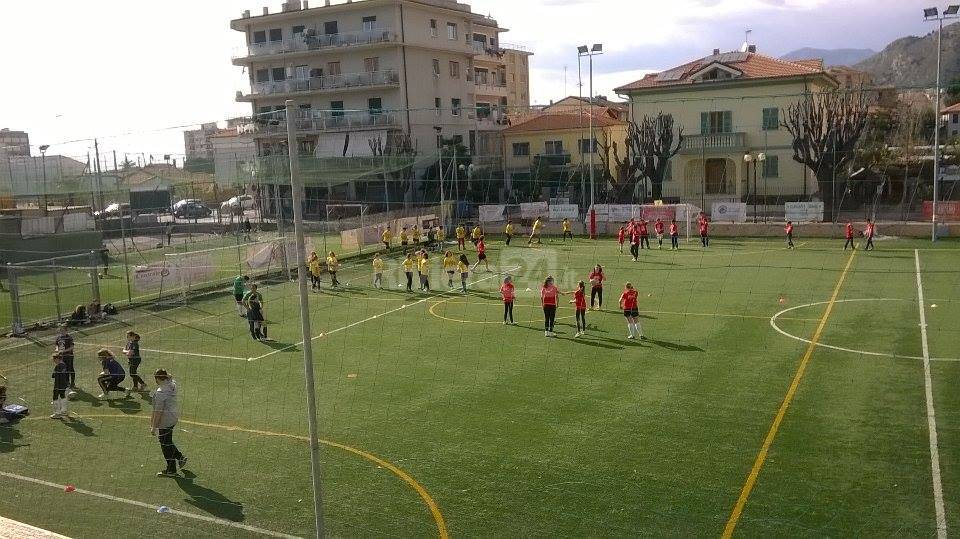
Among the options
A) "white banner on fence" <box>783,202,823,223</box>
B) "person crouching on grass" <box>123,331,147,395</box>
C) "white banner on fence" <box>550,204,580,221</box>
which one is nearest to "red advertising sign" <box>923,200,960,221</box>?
"white banner on fence" <box>783,202,823,223</box>

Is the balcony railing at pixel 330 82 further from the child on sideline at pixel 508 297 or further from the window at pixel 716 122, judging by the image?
the child on sideline at pixel 508 297

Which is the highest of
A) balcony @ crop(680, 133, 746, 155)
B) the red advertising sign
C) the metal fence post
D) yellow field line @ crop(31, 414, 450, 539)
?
balcony @ crop(680, 133, 746, 155)

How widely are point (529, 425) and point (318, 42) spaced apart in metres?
44.2

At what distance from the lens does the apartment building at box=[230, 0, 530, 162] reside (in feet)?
163

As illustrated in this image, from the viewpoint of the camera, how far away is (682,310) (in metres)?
20.6

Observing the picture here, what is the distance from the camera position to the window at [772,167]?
149ft

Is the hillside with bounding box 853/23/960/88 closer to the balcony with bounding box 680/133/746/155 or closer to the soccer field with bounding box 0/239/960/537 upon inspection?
the balcony with bounding box 680/133/746/155

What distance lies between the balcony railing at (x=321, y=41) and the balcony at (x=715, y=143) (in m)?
19.3

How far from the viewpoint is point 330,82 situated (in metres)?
51.4

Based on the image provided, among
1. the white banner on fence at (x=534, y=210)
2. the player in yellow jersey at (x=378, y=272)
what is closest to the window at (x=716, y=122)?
the white banner on fence at (x=534, y=210)

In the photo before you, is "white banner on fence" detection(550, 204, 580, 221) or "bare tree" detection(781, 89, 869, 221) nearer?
"bare tree" detection(781, 89, 869, 221)

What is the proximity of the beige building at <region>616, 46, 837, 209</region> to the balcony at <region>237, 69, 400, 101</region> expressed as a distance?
14.5 m

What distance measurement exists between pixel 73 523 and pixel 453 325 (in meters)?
11.0

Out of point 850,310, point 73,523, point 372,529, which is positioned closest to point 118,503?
point 73,523
